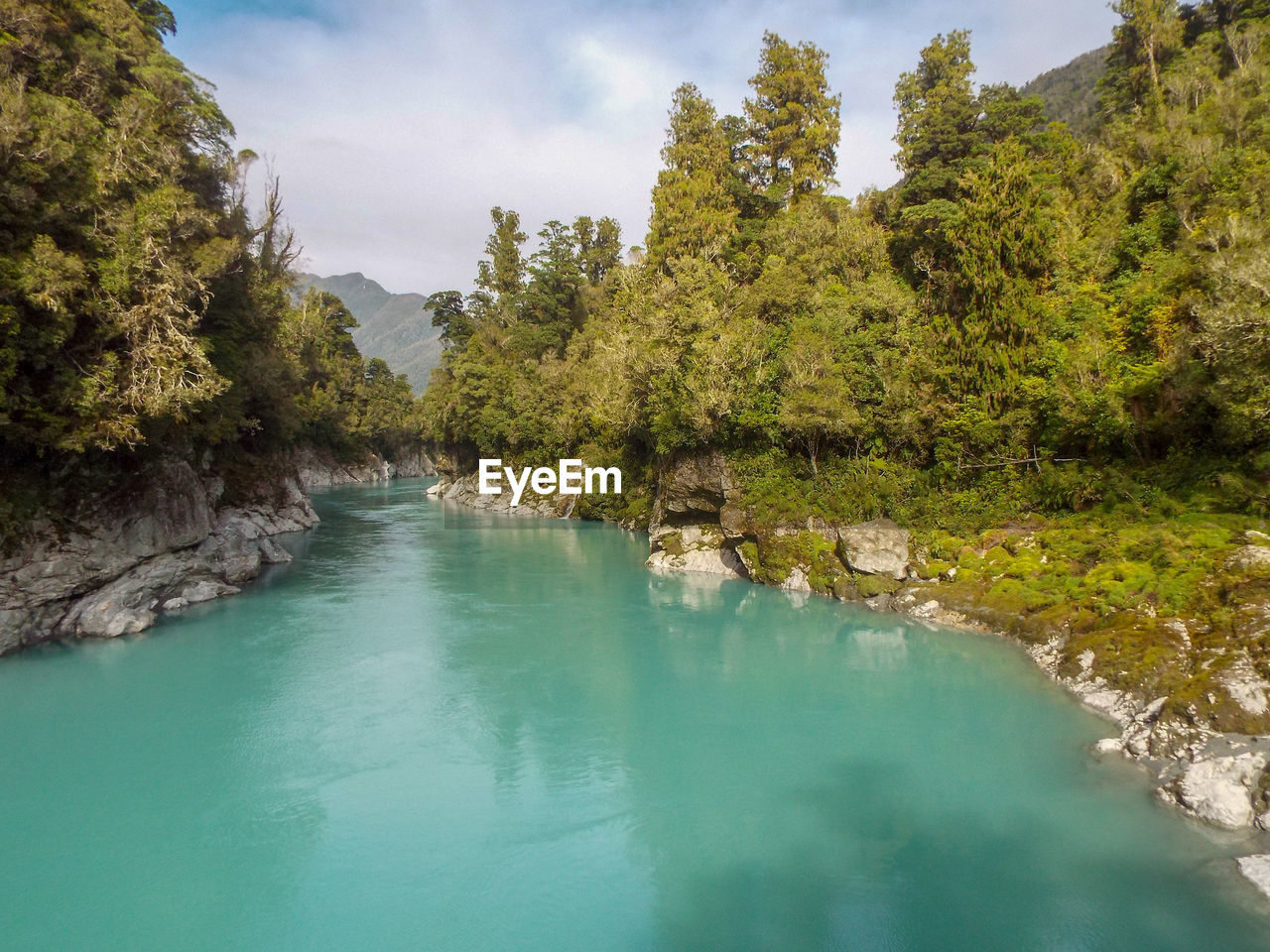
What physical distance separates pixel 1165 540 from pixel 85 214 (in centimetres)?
2802

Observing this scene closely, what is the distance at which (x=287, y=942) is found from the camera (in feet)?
26.6

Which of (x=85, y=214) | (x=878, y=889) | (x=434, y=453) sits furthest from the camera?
(x=434, y=453)

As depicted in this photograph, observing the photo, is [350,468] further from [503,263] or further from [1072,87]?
[1072,87]

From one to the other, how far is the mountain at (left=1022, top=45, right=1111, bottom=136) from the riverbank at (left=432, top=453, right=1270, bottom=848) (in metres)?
65.2

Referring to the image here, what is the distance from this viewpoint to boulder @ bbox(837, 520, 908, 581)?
21.9 m

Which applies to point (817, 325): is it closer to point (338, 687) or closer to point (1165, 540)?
point (1165, 540)

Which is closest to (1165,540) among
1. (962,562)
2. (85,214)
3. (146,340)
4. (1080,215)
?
(962,562)

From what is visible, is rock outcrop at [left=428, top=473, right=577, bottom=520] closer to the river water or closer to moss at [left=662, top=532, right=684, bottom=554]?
moss at [left=662, top=532, right=684, bottom=554]

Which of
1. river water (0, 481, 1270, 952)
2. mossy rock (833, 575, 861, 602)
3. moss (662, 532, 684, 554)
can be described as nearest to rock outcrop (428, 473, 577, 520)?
moss (662, 532, 684, 554)

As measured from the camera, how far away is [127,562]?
20000 millimetres

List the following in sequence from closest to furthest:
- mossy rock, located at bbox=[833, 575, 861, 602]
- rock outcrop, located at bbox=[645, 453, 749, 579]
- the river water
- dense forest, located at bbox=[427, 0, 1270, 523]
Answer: the river water → dense forest, located at bbox=[427, 0, 1270, 523] → mossy rock, located at bbox=[833, 575, 861, 602] → rock outcrop, located at bbox=[645, 453, 749, 579]

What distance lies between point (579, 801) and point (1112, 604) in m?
13.0

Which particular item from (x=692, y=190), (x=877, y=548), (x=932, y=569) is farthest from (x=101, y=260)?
(x=692, y=190)

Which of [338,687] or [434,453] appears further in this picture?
[434,453]
